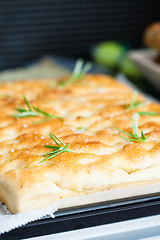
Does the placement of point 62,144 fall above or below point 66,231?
above

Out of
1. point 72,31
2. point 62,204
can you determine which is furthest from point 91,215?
point 72,31

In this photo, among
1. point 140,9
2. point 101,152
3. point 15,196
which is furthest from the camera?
point 140,9

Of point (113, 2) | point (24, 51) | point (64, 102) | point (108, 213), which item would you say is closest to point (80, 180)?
point (108, 213)

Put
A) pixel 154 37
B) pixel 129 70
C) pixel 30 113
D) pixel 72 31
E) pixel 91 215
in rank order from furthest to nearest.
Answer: pixel 72 31, pixel 129 70, pixel 154 37, pixel 30 113, pixel 91 215

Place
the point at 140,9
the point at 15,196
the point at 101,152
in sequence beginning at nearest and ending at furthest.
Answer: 1. the point at 15,196
2. the point at 101,152
3. the point at 140,9

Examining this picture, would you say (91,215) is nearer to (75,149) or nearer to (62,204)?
(62,204)

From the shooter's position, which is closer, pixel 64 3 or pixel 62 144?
pixel 62 144

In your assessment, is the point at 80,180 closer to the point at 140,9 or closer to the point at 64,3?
the point at 64,3
